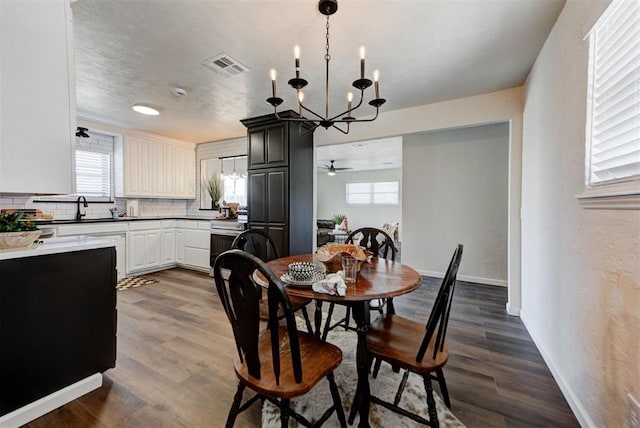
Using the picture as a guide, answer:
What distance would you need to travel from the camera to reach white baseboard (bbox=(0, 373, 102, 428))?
1.43 meters

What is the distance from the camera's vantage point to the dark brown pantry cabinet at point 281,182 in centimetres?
366

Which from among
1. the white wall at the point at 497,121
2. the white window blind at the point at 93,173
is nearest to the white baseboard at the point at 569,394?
the white wall at the point at 497,121

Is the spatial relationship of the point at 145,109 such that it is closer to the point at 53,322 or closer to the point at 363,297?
the point at 53,322

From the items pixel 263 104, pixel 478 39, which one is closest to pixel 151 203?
pixel 263 104

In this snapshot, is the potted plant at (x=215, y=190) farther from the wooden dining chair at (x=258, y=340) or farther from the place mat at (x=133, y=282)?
the wooden dining chair at (x=258, y=340)

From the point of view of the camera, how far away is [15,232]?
147 centimetres

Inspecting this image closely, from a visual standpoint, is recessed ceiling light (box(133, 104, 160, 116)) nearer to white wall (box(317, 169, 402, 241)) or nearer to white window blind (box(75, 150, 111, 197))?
white window blind (box(75, 150, 111, 197))

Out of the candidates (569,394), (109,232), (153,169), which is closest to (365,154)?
(153,169)

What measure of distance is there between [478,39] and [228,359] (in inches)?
124

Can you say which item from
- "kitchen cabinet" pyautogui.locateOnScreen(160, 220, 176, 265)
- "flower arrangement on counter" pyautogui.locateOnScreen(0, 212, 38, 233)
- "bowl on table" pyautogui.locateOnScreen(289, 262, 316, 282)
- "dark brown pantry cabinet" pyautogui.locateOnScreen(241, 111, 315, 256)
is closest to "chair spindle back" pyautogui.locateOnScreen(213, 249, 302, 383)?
"bowl on table" pyautogui.locateOnScreen(289, 262, 316, 282)

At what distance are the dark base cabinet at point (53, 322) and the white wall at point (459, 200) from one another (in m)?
4.26

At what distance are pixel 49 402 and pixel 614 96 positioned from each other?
3.37m

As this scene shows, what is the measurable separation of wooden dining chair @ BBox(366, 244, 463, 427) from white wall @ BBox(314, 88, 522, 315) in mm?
2043

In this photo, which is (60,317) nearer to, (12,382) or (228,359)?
(12,382)
